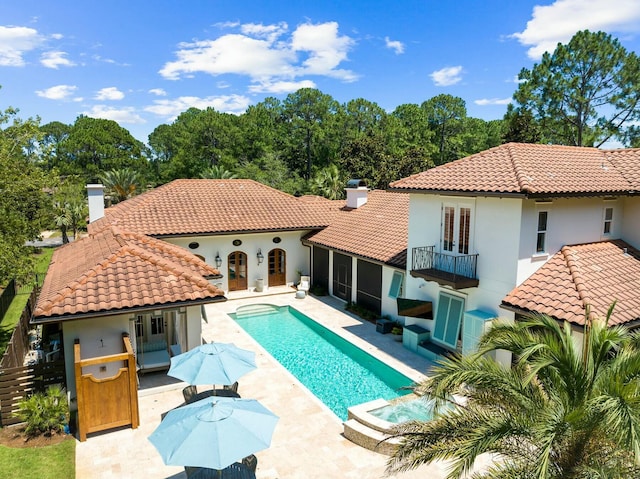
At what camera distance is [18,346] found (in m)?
15.8

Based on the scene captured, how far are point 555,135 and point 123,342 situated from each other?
4501 centimetres

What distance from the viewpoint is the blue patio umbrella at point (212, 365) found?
1115cm

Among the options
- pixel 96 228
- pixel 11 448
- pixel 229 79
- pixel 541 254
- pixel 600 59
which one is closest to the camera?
pixel 11 448

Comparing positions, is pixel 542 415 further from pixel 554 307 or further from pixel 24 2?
pixel 24 2

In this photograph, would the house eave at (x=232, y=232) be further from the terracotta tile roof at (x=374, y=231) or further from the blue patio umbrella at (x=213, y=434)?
the blue patio umbrella at (x=213, y=434)

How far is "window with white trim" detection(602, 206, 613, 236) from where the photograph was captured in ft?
56.9

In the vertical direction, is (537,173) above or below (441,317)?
above

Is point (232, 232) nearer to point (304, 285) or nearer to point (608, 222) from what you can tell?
point (304, 285)

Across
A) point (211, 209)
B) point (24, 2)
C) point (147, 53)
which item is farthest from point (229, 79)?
point (24, 2)

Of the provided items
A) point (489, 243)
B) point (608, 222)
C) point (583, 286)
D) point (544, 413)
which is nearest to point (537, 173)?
point (489, 243)

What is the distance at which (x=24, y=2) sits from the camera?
17391 millimetres

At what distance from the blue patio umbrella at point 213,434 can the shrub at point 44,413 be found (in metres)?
5.08

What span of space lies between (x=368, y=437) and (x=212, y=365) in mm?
4395

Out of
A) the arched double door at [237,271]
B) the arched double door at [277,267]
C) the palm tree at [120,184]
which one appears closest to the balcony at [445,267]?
the arched double door at [277,267]
